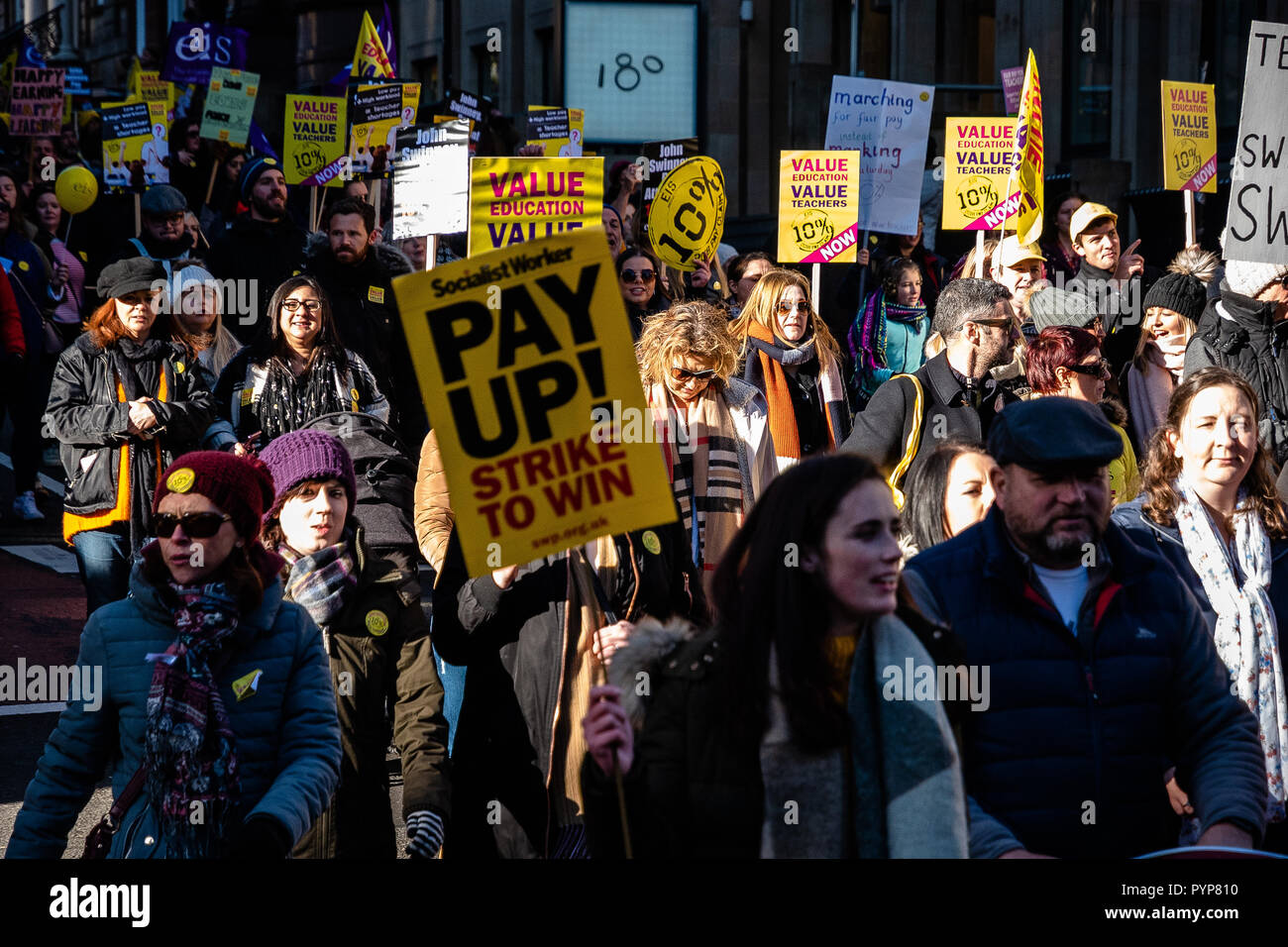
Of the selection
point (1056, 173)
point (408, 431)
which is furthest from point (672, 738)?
point (1056, 173)

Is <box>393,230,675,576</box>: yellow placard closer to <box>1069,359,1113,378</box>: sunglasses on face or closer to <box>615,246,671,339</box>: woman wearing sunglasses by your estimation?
<box>1069,359,1113,378</box>: sunglasses on face

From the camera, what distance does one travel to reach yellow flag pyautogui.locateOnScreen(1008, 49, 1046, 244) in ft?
37.2

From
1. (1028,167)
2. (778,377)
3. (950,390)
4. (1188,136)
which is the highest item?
(1188,136)

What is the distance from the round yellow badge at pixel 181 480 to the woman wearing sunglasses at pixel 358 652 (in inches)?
24.0

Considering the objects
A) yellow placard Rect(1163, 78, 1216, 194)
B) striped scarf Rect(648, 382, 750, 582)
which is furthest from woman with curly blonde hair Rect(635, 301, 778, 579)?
yellow placard Rect(1163, 78, 1216, 194)

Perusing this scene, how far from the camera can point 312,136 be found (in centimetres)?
1723

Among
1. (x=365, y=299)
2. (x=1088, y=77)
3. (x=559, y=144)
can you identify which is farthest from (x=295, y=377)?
(x=1088, y=77)

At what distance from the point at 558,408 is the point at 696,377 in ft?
9.73

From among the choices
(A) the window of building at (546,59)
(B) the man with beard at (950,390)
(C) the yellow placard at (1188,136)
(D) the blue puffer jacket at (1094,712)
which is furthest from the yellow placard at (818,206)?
(A) the window of building at (546,59)

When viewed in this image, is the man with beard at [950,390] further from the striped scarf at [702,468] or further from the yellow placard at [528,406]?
the yellow placard at [528,406]

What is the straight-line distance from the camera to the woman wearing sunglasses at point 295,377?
726 cm

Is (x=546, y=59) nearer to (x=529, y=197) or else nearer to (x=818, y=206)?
(x=818, y=206)

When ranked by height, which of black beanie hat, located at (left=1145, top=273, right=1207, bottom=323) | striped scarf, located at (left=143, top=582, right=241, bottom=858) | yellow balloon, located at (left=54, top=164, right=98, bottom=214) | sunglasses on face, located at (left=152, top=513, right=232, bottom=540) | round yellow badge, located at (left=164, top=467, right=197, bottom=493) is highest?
yellow balloon, located at (left=54, top=164, right=98, bottom=214)

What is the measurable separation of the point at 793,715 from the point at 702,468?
378cm
